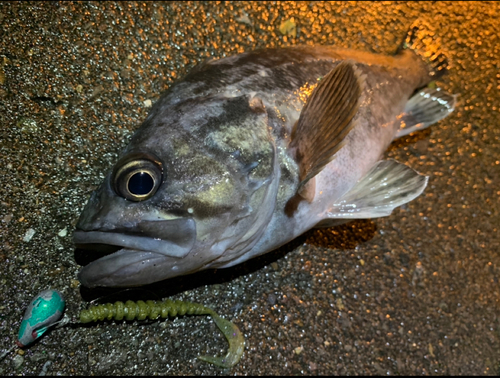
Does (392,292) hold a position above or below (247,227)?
below

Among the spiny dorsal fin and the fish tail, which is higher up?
the fish tail

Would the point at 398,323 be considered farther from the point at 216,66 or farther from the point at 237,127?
the point at 216,66

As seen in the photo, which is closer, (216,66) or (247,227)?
(247,227)

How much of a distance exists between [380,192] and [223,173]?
101cm

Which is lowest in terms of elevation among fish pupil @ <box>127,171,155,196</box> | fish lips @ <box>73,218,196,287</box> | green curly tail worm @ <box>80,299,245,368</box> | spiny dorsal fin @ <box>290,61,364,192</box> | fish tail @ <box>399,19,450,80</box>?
green curly tail worm @ <box>80,299,245,368</box>

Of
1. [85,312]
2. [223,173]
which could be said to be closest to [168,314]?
[85,312]

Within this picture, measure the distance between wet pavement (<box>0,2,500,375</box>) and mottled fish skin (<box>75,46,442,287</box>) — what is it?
47 centimetres

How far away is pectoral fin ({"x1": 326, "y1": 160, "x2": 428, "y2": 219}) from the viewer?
1.90 m

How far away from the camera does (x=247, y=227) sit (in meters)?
1.53

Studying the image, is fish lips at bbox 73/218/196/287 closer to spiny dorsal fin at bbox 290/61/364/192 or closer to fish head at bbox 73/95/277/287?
fish head at bbox 73/95/277/287

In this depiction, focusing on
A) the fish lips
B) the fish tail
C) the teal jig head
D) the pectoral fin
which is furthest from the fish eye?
the fish tail

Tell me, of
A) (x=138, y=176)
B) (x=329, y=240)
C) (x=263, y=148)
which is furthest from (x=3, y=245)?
(x=329, y=240)

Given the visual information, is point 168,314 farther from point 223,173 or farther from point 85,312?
point 223,173

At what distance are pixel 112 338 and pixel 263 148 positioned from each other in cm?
127
